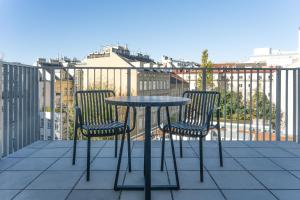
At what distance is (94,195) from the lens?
238 cm

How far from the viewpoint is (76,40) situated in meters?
32.7

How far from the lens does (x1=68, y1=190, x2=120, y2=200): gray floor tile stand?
232 centimetres

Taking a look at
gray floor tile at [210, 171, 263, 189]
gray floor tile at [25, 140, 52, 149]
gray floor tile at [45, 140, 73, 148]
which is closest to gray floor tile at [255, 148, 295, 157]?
gray floor tile at [210, 171, 263, 189]

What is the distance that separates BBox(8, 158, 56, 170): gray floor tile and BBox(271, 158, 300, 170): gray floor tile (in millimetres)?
2661

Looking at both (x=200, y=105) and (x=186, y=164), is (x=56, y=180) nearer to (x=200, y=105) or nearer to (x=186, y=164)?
(x=186, y=164)

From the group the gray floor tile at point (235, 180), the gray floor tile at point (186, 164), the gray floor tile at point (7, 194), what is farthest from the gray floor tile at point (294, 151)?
the gray floor tile at point (7, 194)

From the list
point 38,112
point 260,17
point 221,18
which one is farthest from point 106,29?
point 38,112

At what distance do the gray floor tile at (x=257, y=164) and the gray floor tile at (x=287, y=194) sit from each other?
2.13ft

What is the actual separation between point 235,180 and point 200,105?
0.95m

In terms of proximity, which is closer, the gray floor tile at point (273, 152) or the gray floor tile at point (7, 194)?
the gray floor tile at point (7, 194)

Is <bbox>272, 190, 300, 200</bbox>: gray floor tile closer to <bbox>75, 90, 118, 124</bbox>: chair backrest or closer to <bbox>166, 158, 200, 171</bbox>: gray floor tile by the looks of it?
<bbox>166, 158, 200, 171</bbox>: gray floor tile

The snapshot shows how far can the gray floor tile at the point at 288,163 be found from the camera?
318cm

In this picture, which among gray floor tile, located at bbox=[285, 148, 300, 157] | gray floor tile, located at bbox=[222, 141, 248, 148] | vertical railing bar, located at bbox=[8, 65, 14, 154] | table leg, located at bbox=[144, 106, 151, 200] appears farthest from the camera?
gray floor tile, located at bbox=[222, 141, 248, 148]

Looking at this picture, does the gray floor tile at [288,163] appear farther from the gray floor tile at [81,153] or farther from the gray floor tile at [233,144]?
the gray floor tile at [81,153]
